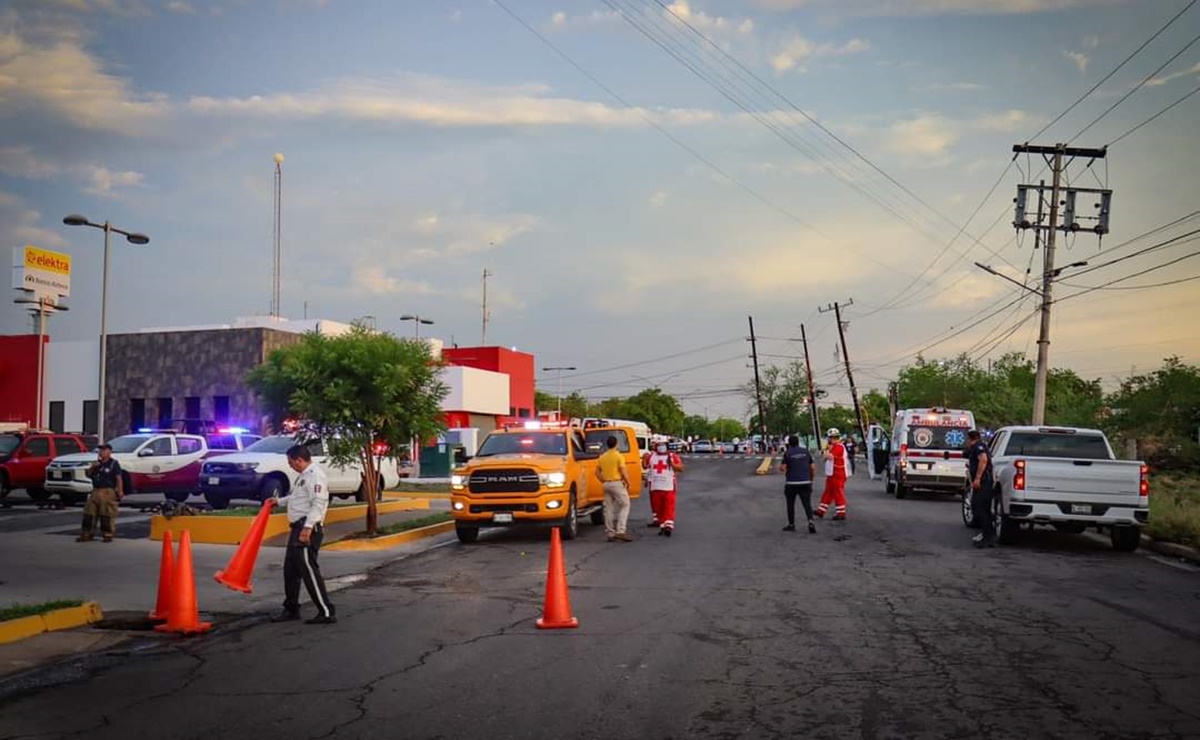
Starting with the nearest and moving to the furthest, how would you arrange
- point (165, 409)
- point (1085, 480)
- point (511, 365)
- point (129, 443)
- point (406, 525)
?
point (1085, 480) → point (406, 525) → point (129, 443) → point (165, 409) → point (511, 365)

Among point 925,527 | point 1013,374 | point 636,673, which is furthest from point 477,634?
point 1013,374

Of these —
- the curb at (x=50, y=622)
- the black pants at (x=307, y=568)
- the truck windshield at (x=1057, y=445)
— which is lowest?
the curb at (x=50, y=622)

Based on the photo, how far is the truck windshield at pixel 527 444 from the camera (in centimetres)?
2075

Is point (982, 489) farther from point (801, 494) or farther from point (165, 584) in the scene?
point (165, 584)

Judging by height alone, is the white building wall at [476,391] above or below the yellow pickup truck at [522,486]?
above

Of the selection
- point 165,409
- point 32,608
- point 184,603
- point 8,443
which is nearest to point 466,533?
point 184,603

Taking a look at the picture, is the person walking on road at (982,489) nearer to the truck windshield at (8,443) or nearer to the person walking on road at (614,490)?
the person walking on road at (614,490)

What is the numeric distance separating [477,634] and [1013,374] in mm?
93829

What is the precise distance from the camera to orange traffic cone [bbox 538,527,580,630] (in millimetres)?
10766

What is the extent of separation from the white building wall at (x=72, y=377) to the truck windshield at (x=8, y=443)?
2965cm

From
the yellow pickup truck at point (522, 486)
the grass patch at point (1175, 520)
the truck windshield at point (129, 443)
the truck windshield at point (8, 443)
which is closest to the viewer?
the grass patch at point (1175, 520)

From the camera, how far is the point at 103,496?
760 inches

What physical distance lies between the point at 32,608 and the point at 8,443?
67.0 ft

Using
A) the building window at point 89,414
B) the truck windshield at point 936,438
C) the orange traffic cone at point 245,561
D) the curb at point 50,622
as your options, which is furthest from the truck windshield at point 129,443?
the building window at point 89,414
